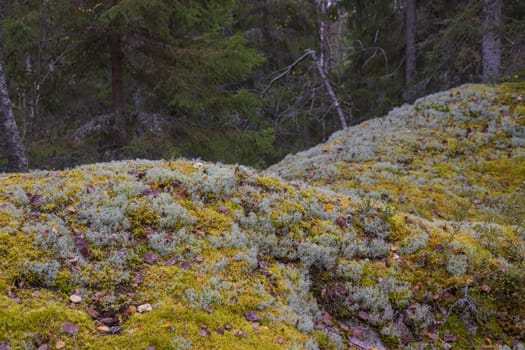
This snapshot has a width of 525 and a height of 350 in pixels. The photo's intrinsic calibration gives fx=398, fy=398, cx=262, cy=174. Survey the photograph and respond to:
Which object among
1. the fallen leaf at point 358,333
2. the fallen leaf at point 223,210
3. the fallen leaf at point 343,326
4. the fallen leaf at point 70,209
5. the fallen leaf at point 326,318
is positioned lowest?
the fallen leaf at point 358,333

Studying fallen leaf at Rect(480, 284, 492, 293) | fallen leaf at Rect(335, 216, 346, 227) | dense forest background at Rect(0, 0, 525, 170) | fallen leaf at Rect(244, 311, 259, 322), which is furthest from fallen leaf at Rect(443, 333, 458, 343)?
dense forest background at Rect(0, 0, 525, 170)

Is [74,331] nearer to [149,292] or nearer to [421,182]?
[149,292]

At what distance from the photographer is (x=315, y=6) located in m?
19.8

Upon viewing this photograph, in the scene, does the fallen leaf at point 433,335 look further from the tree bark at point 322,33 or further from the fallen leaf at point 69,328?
the tree bark at point 322,33

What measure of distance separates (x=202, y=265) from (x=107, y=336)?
1.17 m

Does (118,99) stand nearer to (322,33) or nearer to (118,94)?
(118,94)

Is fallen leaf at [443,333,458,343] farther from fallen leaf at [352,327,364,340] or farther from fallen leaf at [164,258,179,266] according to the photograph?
fallen leaf at [164,258,179,266]

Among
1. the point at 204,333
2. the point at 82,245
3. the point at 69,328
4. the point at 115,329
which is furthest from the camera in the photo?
the point at 82,245

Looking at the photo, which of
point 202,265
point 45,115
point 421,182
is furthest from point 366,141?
point 45,115

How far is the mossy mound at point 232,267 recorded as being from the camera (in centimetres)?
335

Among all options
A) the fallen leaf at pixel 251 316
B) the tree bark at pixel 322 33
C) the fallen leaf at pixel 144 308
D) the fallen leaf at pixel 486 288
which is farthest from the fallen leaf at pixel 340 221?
the tree bark at pixel 322 33

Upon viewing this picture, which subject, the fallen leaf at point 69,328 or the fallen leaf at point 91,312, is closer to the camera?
the fallen leaf at point 69,328

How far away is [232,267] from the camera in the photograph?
4188mm

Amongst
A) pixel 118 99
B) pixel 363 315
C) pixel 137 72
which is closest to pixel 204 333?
pixel 363 315
